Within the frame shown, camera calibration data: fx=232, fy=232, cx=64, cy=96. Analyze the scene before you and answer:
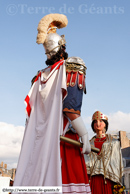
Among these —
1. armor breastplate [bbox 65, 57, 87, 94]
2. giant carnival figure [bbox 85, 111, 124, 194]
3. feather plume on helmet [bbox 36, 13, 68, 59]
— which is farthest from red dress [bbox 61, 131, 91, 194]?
giant carnival figure [bbox 85, 111, 124, 194]

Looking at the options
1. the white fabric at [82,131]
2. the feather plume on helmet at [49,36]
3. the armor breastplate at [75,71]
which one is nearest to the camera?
the white fabric at [82,131]

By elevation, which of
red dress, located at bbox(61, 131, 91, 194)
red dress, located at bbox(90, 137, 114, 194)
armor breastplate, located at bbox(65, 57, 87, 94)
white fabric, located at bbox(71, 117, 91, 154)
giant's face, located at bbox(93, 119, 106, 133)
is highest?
armor breastplate, located at bbox(65, 57, 87, 94)

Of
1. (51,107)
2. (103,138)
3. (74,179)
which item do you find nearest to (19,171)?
(74,179)

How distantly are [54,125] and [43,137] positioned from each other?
0.22m

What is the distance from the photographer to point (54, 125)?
3180 mm

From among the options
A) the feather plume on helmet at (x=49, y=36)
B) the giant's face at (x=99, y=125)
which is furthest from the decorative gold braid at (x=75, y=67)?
the giant's face at (x=99, y=125)

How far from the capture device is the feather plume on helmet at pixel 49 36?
3.64 m

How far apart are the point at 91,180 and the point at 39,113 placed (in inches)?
88.4

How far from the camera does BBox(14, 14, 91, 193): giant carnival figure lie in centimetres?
297

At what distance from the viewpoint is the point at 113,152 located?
4.87 metres

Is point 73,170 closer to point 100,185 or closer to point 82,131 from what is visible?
point 82,131

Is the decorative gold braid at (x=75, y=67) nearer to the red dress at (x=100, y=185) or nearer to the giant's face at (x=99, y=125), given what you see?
the giant's face at (x=99, y=125)

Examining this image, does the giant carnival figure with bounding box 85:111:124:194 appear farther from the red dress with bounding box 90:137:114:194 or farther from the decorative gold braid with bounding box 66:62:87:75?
the decorative gold braid with bounding box 66:62:87:75

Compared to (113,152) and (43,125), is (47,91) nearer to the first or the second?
(43,125)
